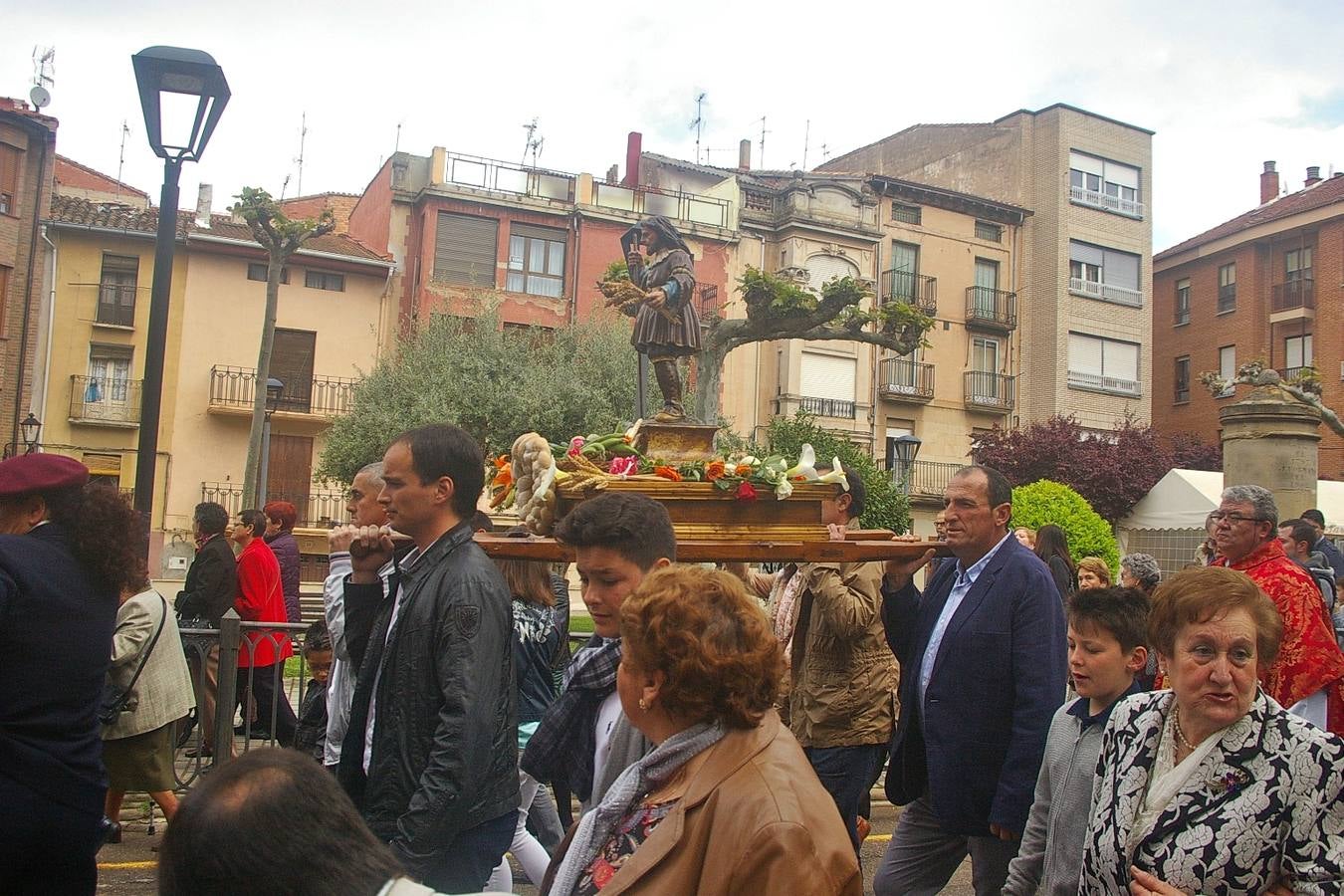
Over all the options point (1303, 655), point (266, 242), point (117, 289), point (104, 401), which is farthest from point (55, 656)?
point (117, 289)

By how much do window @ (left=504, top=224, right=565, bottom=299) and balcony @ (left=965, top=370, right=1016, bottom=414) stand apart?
14.0 meters

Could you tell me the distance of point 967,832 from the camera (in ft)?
14.3

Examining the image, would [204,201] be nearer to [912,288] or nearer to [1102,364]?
[912,288]

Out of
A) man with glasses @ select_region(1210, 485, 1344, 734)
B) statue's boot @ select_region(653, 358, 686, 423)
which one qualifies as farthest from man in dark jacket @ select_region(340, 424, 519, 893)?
man with glasses @ select_region(1210, 485, 1344, 734)

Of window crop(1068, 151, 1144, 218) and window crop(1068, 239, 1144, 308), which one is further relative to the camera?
window crop(1068, 151, 1144, 218)

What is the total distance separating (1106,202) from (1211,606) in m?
39.8

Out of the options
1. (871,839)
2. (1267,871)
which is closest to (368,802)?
(1267,871)

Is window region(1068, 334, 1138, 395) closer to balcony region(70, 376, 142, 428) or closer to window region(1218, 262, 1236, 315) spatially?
window region(1218, 262, 1236, 315)

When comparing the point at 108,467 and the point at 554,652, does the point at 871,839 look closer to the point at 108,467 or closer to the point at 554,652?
the point at 554,652

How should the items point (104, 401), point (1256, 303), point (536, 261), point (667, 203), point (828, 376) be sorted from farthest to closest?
point (1256, 303), point (828, 376), point (667, 203), point (536, 261), point (104, 401)

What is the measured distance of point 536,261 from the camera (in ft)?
109

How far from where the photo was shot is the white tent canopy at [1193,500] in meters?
21.3

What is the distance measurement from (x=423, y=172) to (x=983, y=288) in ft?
60.3

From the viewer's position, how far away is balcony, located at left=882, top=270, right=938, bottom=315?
36875 mm
